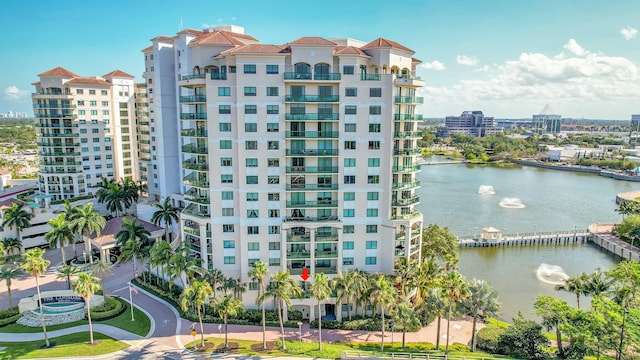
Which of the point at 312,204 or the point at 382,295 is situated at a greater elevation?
the point at 312,204

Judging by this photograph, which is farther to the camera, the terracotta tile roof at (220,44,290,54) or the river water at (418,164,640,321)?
the river water at (418,164,640,321)

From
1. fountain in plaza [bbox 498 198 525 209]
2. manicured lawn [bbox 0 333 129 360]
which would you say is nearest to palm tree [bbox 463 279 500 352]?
manicured lawn [bbox 0 333 129 360]

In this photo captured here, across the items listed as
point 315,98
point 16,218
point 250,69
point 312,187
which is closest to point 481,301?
point 312,187

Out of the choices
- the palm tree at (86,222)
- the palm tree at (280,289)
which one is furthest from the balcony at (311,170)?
the palm tree at (86,222)

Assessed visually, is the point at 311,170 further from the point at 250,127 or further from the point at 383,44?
the point at 383,44

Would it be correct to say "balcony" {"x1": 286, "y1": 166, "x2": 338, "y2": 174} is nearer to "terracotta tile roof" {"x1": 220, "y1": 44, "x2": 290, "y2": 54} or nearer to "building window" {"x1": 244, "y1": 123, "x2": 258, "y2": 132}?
"building window" {"x1": 244, "y1": 123, "x2": 258, "y2": 132}

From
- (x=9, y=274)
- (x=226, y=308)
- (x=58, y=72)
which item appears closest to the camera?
(x=226, y=308)
